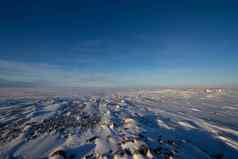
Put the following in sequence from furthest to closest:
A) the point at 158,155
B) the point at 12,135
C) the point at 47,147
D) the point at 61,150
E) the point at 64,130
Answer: the point at 64,130, the point at 12,135, the point at 47,147, the point at 61,150, the point at 158,155

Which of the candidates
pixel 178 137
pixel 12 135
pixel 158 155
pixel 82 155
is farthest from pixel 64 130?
pixel 178 137

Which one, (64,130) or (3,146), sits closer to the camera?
(3,146)

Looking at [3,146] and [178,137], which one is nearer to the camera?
[3,146]

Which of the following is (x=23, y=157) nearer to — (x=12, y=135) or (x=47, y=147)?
(x=47, y=147)

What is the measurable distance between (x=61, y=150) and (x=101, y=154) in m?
2.99

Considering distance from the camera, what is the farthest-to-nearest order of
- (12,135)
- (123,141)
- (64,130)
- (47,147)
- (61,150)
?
(64,130), (12,135), (123,141), (47,147), (61,150)

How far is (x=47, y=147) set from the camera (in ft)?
38.8

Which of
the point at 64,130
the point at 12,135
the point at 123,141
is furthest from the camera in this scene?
the point at 64,130

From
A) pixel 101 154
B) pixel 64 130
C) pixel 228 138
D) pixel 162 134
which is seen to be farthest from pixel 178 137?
pixel 64 130

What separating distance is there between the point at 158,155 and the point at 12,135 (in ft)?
43.7

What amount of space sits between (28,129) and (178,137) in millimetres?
15128

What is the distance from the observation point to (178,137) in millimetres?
14375

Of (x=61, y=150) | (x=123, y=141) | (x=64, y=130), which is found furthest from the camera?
(x=64, y=130)

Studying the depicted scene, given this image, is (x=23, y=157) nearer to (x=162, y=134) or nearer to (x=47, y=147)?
(x=47, y=147)
